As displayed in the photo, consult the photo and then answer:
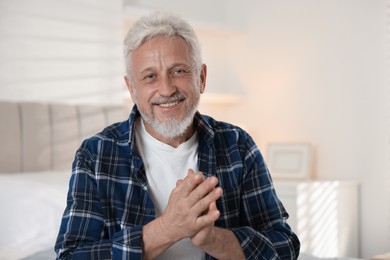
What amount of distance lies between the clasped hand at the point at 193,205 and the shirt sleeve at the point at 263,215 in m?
0.23

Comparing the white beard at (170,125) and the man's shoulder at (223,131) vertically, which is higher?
the white beard at (170,125)

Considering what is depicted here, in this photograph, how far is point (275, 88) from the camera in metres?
4.39

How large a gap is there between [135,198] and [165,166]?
0.45ft

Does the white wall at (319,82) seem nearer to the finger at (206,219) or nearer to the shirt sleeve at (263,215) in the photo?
the shirt sleeve at (263,215)

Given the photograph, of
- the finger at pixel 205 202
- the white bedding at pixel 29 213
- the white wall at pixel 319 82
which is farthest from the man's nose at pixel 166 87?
the white wall at pixel 319 82

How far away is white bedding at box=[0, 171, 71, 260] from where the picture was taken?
7.38ft

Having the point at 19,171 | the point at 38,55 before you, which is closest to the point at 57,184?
the point at 19,171

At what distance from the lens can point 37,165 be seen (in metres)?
3.19

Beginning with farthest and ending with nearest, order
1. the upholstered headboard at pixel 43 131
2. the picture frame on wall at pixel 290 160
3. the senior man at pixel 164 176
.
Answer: the picture frame on wall at pixel 290 160
the upholstered headboard at pixel 43 131
the senior man at pixel 164 176

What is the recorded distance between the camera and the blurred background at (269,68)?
3371 mm

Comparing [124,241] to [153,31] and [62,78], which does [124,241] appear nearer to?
[153,31]

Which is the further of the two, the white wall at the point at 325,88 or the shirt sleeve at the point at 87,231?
the white wall at the point at 325,88

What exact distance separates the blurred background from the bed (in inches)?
5.4

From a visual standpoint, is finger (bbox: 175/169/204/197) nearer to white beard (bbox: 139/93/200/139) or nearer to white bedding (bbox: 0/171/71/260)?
white beard (bbox: 139/93/200/139)
